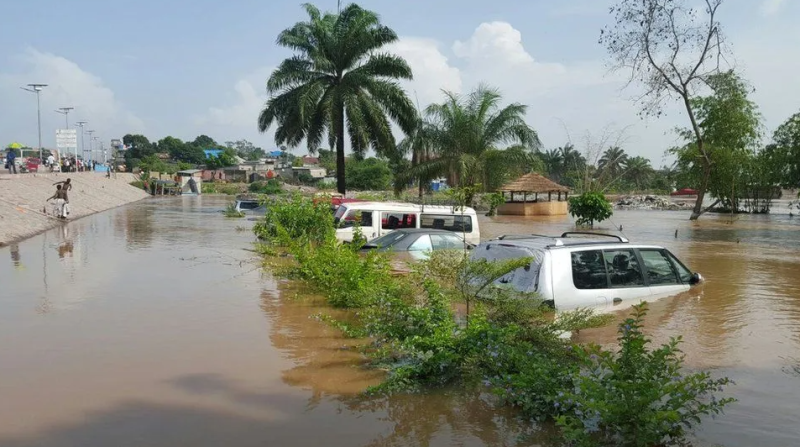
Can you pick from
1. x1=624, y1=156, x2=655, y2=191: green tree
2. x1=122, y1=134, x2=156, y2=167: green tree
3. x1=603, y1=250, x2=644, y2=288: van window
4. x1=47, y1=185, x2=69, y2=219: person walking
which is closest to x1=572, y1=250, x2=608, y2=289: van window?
x1=603, y1=250, x2=644, y2=288: van window

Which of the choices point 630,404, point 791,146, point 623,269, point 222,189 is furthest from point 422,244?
point 222,189

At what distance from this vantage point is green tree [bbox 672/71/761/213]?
35.3 metres

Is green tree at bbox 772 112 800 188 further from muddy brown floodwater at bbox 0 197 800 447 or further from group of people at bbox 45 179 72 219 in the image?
group of people at bbox 45 179 72 219

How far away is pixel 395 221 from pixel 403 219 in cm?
22

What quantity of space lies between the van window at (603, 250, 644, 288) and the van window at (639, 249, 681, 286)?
0.72 feet

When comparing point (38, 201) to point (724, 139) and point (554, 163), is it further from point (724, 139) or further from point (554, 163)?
point (554, 163)

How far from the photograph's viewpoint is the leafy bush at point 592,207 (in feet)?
101

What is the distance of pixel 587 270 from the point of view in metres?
7.82

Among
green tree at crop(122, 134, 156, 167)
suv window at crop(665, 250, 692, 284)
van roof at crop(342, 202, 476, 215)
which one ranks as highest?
green tree at crop(122, 134, 156, 167)

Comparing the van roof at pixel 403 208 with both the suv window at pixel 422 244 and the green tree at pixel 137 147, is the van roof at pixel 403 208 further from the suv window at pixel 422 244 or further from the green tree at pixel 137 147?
the green tree at pixel 137 147

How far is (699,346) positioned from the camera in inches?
316

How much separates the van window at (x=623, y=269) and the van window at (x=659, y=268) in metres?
0.22

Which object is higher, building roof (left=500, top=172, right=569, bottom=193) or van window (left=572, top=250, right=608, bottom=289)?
building roof (left=500, top=172, right=569, bottom=193)

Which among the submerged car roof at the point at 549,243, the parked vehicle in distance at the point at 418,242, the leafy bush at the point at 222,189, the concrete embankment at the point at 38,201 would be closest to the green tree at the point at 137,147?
the leafy bush at the point at 222,189
